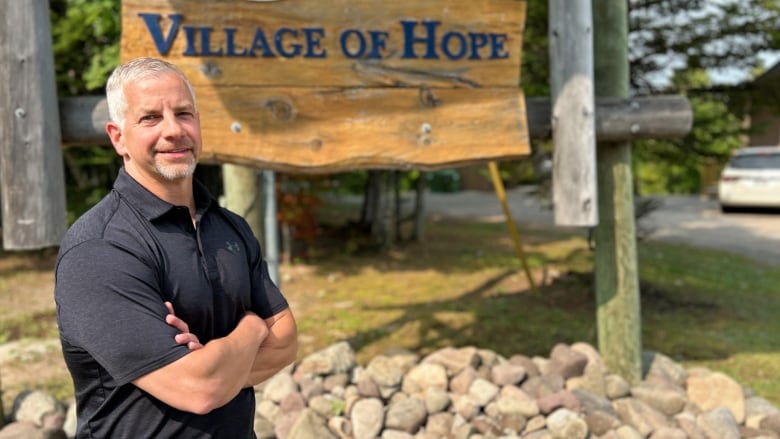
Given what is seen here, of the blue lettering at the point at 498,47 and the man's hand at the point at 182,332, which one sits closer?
the man's hand at the point at 182,332

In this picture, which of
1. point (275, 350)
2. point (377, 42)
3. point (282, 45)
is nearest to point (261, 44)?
point (282, 45)

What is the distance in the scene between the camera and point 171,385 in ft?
5.40

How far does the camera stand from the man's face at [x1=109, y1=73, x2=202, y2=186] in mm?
1764

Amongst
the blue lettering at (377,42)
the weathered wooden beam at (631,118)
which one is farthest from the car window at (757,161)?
the blue lettering at (377,42)

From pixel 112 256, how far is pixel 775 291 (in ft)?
27.7

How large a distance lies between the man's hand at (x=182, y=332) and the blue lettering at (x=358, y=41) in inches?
104

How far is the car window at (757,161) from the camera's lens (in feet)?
49.2

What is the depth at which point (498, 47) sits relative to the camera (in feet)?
14.0

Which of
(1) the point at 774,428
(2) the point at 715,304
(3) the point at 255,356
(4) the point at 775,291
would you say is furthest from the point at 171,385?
(4) the point at 775,291

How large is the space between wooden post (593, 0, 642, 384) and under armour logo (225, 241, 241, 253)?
3.14m

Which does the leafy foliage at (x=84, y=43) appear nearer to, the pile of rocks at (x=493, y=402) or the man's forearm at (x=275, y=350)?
the pile of rocks at (x=493, y=402)

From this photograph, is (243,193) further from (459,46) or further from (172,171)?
(172,171)

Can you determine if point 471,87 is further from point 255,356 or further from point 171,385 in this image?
point 171,385

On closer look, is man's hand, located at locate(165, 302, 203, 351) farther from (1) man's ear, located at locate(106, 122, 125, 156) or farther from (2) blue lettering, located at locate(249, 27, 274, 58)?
(2) blue lettering, located at locate(249, 27, 274, 58)
